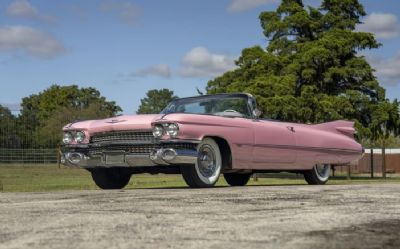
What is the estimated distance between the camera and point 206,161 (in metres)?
8.79

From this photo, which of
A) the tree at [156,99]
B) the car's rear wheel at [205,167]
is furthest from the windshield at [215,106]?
the tree at [156,99]

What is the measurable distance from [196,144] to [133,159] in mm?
874

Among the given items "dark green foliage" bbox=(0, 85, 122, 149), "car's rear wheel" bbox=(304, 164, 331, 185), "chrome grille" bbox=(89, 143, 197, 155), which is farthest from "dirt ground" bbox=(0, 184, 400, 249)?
"dark green foliage" bbox=(0, 85, 122, 149)

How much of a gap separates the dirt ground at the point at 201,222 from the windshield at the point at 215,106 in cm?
347

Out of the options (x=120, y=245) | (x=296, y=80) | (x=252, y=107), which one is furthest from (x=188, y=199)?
(x=296, y=80)

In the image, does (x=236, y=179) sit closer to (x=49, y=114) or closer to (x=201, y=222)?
(x=201, y=222)

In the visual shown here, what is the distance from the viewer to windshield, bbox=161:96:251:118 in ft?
32.5

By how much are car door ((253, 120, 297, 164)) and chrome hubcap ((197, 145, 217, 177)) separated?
0.85 m

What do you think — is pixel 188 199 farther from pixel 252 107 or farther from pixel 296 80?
pixel 296 80

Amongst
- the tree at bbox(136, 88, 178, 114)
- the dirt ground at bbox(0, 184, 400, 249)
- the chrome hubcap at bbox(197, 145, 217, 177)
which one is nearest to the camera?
the dirt ground at bbox(0, 184, 400, 249)

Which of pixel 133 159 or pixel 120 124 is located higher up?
pixel 120 124

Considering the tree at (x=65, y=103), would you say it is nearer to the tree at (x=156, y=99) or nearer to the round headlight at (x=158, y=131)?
the tree at (x=156, y=99)

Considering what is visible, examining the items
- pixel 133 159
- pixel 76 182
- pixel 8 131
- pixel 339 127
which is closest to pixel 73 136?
pixel 133 159

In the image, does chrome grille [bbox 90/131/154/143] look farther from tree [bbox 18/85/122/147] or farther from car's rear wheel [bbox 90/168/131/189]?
tree [bbox 18/85/122/147]
